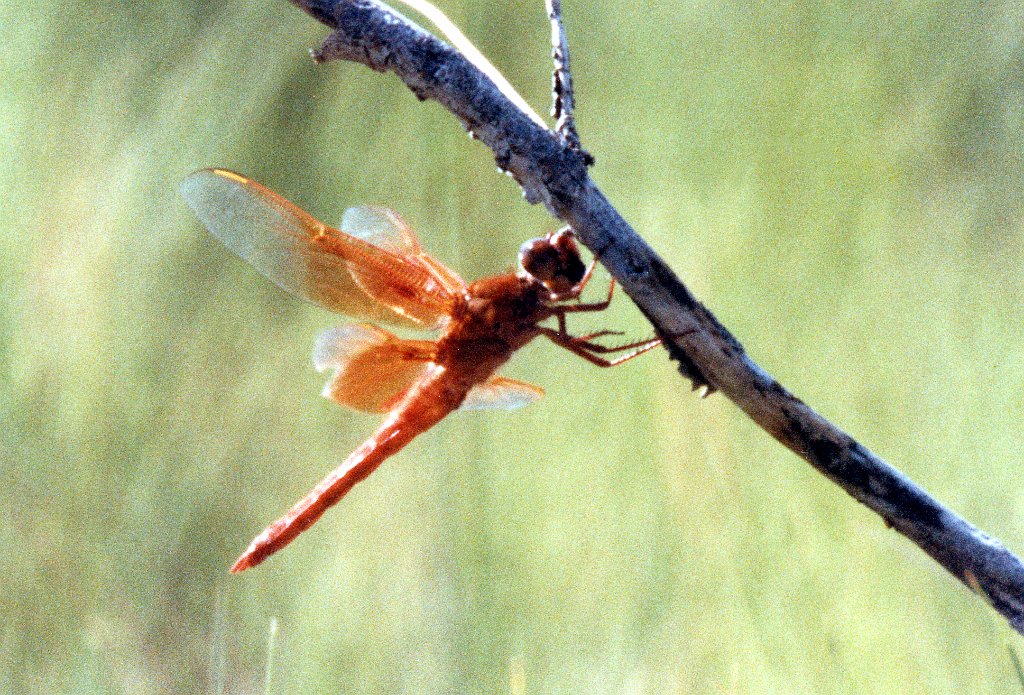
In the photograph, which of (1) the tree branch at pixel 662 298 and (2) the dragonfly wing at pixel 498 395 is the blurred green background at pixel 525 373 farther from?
(1) the tree branch at pixel 662 298

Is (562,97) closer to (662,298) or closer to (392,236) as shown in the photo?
(662,298)

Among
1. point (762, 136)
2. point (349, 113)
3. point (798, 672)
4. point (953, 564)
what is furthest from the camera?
point (349, 113)

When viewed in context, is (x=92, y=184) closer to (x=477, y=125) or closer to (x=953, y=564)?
(x=477, y=125)

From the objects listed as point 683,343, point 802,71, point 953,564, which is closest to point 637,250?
point 683,343

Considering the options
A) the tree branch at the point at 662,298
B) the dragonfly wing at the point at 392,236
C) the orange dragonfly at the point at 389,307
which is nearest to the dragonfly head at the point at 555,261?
the orange dragonfly at the point at 389,307

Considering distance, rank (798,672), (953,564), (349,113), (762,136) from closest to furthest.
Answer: (953,564), (798,672), (762,136), (349,113)

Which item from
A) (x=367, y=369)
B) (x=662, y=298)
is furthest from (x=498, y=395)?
(x=662, y=298)
